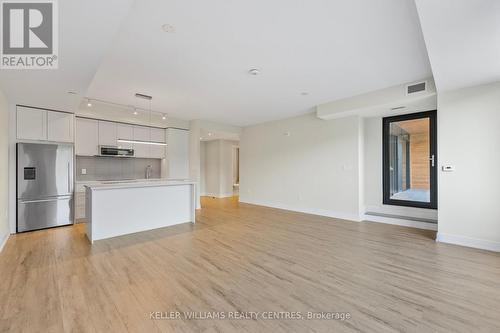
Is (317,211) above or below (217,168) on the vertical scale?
below

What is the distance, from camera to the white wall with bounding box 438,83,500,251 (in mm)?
3299

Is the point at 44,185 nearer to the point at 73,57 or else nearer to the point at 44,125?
the point at 44,125

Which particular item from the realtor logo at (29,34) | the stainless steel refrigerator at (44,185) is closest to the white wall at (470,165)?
the realtor logo at (29,34)

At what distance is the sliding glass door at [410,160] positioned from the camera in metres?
4.59

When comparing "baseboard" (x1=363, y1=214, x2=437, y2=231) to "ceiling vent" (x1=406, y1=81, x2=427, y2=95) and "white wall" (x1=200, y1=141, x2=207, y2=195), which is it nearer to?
"ceiling vent" (x1=406, y1=81, x2=427, y2=95)

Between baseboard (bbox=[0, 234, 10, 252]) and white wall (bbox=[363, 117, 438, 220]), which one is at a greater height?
white wall (bbox=[363, 117, 438, 220])

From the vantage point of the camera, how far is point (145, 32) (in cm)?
238

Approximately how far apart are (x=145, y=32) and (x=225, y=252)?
2.90m

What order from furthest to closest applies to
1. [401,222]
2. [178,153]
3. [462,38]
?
[178,153], [401,222], [462,38]

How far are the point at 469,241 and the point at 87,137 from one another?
7551 mm

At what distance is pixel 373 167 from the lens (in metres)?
5.45

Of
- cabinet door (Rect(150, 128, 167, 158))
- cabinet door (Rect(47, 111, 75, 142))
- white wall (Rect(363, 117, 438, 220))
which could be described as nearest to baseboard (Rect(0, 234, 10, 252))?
cabinet door (Rect(47, 111, 75, 142))

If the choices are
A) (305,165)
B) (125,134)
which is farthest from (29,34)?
(305,165)

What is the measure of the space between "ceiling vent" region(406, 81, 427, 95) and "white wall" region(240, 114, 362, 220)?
51.8 inches
